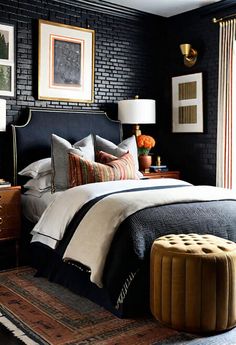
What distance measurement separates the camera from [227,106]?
5180mm

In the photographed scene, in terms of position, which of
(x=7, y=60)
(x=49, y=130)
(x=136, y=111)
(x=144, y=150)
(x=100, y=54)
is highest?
(x=100, y=54)

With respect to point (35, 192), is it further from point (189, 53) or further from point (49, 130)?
point (189, 53)

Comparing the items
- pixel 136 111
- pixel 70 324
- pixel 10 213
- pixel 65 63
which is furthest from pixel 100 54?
pixel 70 324

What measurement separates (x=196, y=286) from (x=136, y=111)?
3.01m

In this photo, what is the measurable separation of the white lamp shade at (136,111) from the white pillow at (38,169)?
132 cm

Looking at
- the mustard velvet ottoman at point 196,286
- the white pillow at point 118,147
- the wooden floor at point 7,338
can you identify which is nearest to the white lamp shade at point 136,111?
the white pillow at point 118,147

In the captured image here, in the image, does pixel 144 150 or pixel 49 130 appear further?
pixel 144 150

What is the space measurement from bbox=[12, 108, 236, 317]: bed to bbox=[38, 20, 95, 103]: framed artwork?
3.61ft

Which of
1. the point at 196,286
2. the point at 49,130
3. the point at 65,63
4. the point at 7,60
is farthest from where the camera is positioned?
the point at 65,63

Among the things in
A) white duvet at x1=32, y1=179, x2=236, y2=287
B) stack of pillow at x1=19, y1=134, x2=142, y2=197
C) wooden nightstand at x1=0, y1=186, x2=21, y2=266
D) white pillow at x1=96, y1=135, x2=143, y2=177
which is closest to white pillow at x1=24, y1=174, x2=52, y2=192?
stack of pillow at x1=19, y1=134, x2=142, y2=197

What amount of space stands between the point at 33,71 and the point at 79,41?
0.71 metres

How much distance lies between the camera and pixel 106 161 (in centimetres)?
448

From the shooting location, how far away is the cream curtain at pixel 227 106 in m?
5.13

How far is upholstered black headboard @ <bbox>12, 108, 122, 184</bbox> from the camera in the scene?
4.60 m
